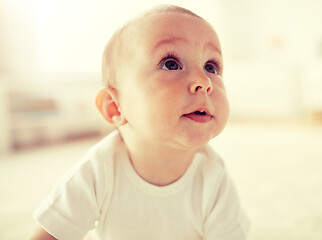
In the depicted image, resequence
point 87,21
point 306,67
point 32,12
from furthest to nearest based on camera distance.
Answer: point 306,67
point 87,21
point 32,12

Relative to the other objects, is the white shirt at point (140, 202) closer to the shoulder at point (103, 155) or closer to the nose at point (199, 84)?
the shoulder at point (103, 155)

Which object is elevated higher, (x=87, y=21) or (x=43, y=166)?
(x=87, y=21)

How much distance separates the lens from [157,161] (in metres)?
0.59

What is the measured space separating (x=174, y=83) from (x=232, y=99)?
143 inches

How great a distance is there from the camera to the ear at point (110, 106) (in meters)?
0.57

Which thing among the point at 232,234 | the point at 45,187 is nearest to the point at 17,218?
the point at 45,187

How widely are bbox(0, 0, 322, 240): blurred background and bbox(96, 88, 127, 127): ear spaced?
0.51 feet

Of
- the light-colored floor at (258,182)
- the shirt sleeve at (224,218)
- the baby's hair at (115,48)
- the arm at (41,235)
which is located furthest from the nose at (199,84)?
the light-colored floor at (258,182)

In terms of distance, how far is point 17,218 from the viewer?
933 mm

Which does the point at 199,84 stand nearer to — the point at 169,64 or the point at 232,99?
Result: the point at 169,64

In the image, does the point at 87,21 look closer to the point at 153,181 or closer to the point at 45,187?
the point at 45,187

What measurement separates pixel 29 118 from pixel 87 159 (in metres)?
1.98

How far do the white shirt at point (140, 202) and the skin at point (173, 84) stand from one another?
10 cm

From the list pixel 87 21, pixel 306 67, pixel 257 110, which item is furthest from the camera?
pixel 257 110
